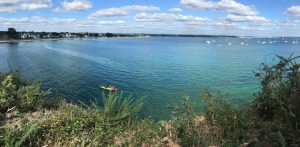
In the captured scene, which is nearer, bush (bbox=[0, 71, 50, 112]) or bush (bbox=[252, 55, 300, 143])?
bush (bbox=[252, 55, 300, 143])

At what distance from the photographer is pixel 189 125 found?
8734 mm

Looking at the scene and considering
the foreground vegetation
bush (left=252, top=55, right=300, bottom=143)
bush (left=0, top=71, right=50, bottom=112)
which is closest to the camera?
bush (left=252, top=55, right=300, bottom=143)

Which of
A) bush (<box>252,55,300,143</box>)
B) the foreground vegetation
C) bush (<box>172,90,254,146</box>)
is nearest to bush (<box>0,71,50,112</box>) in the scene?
the foreground vegetation

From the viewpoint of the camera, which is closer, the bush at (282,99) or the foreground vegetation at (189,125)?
the bush at (282,99)

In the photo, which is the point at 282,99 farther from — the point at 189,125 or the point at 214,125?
the point at 189,125

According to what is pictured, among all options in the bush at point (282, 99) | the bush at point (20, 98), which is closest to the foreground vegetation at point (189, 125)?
the bush at point (282, 99)

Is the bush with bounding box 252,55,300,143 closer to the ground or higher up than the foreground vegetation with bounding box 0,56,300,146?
higher up

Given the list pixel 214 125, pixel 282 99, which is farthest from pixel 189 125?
pixel 282 99

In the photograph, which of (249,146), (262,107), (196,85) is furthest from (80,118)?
(196,85)

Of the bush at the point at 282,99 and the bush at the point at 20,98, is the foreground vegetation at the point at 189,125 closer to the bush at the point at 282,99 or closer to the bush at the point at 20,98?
the bush at the point at 282,99

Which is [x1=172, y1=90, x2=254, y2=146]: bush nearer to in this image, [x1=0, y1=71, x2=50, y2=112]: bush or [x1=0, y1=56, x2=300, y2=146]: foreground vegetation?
[x1=0, y1=56, x2=300, y2=146]: foreground vegetation

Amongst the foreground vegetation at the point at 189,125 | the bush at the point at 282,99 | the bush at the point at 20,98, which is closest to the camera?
the bush at the point at 282,99

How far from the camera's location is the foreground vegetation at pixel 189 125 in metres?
7.64

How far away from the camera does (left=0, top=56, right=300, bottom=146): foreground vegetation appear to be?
764 centimetres
